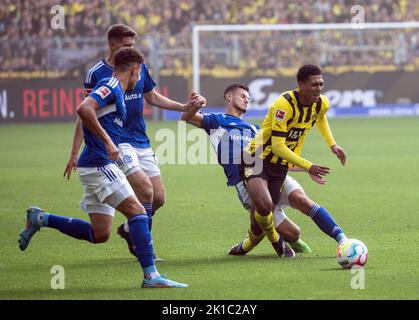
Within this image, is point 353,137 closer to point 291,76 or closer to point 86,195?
point 291,76

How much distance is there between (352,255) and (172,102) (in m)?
2.45

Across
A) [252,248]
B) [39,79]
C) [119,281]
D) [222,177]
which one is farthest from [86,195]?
[39,79]

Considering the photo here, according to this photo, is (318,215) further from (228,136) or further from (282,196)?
(228,136)

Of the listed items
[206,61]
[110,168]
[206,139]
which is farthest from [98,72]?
[206,61]

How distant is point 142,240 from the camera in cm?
802

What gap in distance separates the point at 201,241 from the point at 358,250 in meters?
2.47

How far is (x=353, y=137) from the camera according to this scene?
989 inches

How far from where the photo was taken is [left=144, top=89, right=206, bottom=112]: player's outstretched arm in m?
9.59

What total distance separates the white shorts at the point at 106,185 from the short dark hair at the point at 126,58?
2.73 feet

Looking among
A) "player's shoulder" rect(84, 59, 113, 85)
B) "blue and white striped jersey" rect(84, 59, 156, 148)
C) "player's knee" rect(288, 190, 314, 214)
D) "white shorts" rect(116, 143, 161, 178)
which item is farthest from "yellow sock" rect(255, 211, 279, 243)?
"player's shoulder" rect(84, 59, 113, 85)

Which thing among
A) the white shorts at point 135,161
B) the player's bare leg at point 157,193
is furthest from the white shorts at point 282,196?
the white shorts at point 135,161

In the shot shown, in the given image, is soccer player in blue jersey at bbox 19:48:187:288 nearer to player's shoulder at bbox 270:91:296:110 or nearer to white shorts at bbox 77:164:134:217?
white shorts at bbox 77:164:134:217

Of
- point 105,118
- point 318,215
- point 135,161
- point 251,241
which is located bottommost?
point 251,241

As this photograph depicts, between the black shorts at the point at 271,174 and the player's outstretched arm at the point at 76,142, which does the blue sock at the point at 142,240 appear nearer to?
the player's outstretched arm at the point at 76,142
